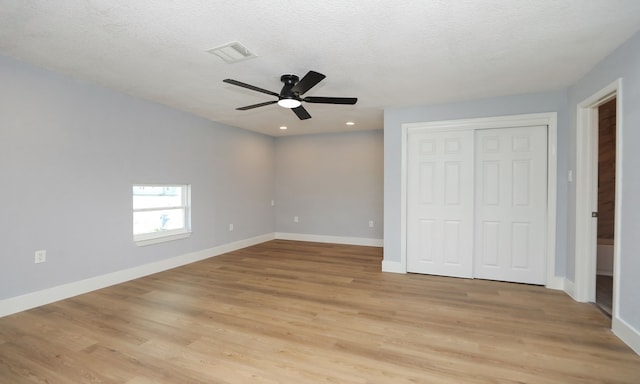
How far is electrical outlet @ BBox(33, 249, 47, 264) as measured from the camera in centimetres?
299

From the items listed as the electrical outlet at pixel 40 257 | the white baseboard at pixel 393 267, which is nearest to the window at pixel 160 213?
the electrical outlet at pixel 40 257

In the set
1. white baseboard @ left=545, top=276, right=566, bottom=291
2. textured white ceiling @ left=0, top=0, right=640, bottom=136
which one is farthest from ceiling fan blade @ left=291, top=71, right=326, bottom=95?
white baseboard @ left=545, top=276, right=566, bottom=291

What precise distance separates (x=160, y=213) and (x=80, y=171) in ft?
4.28

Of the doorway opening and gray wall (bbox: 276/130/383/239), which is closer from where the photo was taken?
the doorway opening

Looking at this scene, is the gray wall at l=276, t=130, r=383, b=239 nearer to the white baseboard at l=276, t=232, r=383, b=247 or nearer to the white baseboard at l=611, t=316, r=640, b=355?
the white baseboard at l=276, t=232, r=383, b=247

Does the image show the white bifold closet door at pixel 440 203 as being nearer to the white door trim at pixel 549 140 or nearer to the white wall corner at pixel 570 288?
the white door trim at pixel 549 140

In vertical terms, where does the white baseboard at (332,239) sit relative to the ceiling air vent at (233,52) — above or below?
below

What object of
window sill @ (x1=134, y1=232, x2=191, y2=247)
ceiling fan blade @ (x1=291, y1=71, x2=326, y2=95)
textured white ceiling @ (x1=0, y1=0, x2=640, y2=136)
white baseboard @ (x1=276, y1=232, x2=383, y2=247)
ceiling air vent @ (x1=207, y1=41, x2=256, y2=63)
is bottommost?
white baseboard @ (x1=276, y1=232, x2=383, y2=247)

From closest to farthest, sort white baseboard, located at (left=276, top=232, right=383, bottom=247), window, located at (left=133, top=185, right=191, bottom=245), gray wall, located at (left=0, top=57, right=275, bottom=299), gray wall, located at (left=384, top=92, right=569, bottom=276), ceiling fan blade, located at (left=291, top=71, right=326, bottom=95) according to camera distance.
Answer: ceiling fan blade, located at (left=291, top=71, right=326, bottom=95)
gray wall, located at (left=0, top=57, right=275, bottom=299)
gray wall, located at (left=384, top=92, right=569, bottom=276)
window, located at (left=133, top=185, right=191, bottom=245)
white baseboard, located at (left=276, top=232, right=383, bottom=247)

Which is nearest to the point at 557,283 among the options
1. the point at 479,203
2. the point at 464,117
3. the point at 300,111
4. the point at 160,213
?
the point at 479,203

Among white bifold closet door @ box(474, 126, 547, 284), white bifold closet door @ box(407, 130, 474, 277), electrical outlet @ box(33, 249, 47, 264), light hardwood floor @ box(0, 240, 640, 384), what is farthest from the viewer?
white bifold closet door @ box(407, 130, 474, 277)

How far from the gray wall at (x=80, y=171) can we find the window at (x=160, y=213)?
0.13 m

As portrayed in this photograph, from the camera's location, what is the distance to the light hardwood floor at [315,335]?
1936mm

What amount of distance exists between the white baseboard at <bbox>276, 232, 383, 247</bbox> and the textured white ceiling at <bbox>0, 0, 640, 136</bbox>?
331 cm
